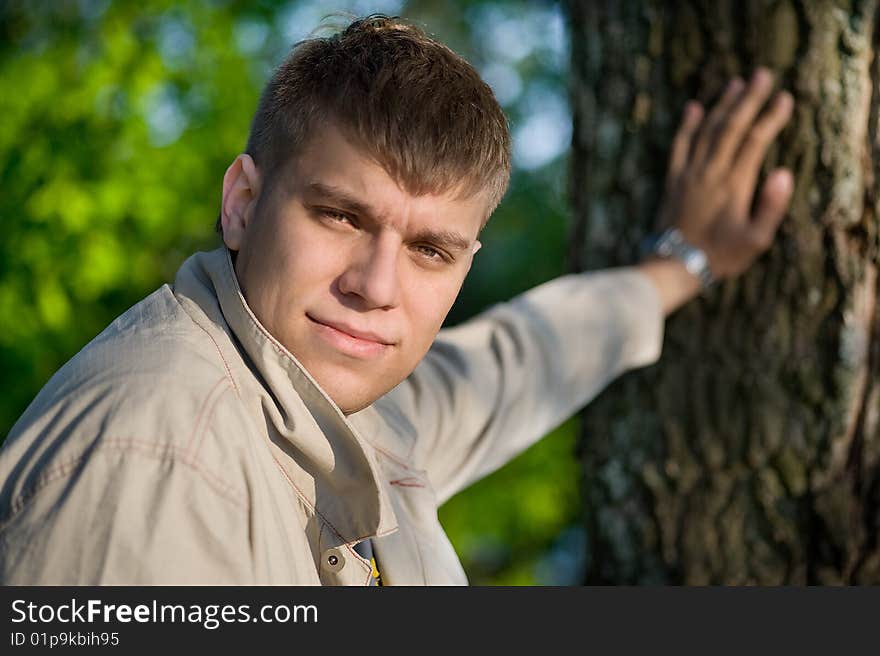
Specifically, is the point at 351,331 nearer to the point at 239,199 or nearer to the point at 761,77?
the point at 239,199

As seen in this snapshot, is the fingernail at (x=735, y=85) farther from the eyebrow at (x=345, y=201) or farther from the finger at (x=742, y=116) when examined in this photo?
the eyebrow at (x=345, y=201)

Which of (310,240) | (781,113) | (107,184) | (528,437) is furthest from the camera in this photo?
(107,184)

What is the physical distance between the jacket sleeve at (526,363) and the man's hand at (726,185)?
0.13m

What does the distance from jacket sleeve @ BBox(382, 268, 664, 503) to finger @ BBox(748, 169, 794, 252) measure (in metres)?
0.33

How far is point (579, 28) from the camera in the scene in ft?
10.0

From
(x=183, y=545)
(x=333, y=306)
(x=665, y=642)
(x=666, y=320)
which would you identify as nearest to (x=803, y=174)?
(x=666, y=320)

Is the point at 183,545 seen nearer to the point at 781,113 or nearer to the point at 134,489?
the point at 134,489

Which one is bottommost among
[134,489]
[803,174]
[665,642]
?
[665,642]

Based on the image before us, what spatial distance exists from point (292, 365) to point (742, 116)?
1.57m

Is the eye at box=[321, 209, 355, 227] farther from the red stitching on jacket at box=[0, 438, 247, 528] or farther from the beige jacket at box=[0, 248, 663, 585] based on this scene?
the red stitching on jacket at box=[0, 438, 247, 528]

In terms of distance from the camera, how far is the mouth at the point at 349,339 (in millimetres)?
1869

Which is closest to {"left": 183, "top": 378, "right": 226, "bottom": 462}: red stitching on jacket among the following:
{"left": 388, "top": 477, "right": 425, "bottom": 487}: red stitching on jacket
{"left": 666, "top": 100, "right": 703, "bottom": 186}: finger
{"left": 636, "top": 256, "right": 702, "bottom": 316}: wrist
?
{"left": 388, "top": 477, "right": 425, "bottom": 487}: red stitching on jacket

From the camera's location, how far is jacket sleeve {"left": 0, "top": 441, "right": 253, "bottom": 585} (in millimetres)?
1449

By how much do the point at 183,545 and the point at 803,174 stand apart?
2.05m
